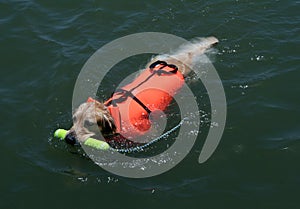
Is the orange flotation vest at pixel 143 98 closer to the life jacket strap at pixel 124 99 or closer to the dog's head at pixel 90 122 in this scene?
the life jacket strap at pixel 124 99

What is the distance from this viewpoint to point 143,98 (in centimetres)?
983

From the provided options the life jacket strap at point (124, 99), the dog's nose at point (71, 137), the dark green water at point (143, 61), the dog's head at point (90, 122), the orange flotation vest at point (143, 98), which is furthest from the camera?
the life jacket strap at point (124, 99)

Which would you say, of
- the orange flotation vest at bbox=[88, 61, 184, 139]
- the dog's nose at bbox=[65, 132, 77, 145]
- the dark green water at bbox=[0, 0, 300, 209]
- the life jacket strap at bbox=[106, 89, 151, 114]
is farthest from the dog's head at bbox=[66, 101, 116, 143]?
the dark green water at bbox=[0, 0, 300, 209]

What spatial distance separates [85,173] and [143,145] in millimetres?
1409

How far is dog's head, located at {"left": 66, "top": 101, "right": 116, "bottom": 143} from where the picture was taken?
8945 mm

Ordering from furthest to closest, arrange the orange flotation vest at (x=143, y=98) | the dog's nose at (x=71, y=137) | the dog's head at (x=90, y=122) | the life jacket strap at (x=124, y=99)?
the life jacket strap at (x=124, y=99) → the orange flotation vest at (x=143, y=98) → the dog's nose at (x=71, y=137) → the dog's head at (x=90, y=122)

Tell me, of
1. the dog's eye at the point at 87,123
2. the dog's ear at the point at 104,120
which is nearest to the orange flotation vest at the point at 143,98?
the dog's ear at the point at 104,120

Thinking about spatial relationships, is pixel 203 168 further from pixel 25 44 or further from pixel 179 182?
pixel 25 44

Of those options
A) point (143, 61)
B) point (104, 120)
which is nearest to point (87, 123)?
point (104, 120)

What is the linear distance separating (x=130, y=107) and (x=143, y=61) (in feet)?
9.33

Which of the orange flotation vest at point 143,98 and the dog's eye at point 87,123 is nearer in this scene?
the dog's eye at point 87,123

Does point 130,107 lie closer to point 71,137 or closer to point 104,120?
point 104,120

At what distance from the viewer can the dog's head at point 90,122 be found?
8.95 metres

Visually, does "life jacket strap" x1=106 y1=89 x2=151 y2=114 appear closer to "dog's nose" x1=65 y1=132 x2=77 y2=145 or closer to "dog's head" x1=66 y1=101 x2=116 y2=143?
"dog's head" x1=66 y1=101 x2=116 y2=143
